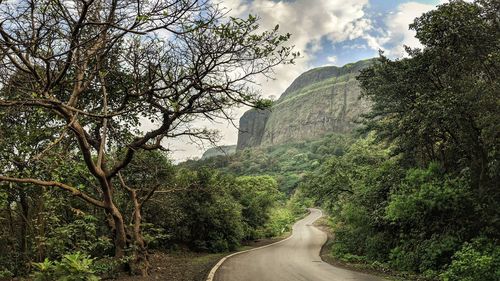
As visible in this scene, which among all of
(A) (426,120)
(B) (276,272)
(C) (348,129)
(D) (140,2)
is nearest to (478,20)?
(A) (426,120)

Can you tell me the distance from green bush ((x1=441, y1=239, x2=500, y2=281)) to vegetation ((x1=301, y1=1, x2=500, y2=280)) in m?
0.03

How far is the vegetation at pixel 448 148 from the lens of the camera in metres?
11.2

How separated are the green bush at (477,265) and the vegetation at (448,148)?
3cm

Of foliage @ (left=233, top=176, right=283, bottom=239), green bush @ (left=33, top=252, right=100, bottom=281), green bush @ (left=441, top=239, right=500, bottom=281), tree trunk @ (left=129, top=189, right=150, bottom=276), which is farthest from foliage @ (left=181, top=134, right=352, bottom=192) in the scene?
green bush @ (left=33, top=252, right=100, bottom=281)

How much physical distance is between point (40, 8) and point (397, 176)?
626 inches

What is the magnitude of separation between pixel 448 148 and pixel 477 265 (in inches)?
278

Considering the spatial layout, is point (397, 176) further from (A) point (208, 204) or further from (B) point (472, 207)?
(A) point (208, 204)

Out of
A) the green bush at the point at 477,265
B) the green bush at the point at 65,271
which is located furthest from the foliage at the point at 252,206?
the green bush at the point at 65,271

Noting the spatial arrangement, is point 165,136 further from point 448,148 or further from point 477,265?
point 448,148

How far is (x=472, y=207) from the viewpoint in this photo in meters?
12.6

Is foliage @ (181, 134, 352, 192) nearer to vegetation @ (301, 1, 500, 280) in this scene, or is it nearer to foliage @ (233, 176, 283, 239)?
foliage @ (233, 176, 283, 239)

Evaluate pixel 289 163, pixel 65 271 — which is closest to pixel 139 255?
pixel 65 271

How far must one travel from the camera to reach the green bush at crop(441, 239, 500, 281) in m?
9.18

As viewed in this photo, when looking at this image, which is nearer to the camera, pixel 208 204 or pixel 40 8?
pixel 40 8
